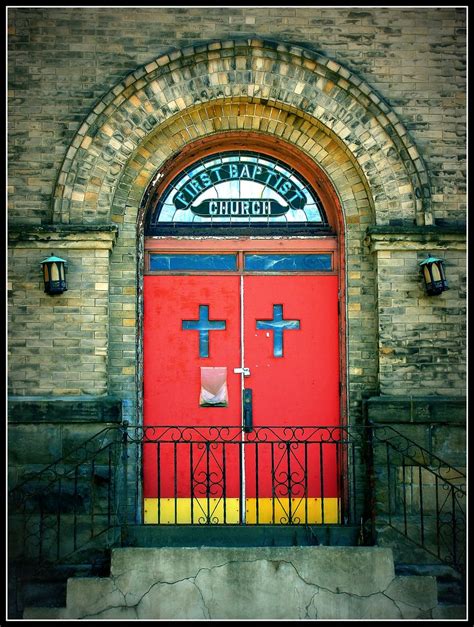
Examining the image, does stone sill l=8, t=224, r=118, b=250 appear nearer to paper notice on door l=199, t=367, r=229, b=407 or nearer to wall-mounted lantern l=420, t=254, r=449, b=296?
paper notice on door l=199, t=367, r=229, b=407

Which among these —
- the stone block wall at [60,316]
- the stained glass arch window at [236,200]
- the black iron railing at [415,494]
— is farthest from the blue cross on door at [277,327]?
the stone block wall at [60,316]

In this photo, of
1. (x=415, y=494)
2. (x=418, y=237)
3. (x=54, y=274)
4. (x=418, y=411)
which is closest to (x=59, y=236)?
(x=54, y=274)

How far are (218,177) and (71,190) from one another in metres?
1.62

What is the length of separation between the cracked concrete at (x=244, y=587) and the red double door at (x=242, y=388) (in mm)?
1328

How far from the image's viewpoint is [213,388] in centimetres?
783

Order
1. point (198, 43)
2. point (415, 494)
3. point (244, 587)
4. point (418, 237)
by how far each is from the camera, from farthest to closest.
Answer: point (198, 43) < point (418, 237) < point (415, 494) < point (244, 587)

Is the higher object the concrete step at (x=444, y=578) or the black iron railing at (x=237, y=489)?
Result: the black iron railing at (x=237, y=489)

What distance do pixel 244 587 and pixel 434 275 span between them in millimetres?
3430

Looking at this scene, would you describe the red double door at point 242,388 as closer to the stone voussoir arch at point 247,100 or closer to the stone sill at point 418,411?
the stone sill at point 418,411

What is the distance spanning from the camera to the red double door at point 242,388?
7.70m

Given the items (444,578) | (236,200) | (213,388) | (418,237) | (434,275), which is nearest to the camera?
(444,578)

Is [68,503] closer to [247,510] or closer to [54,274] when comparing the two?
[247,510]

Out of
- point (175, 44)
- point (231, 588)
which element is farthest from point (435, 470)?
point (175, 44)

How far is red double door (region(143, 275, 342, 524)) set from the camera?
770cm
